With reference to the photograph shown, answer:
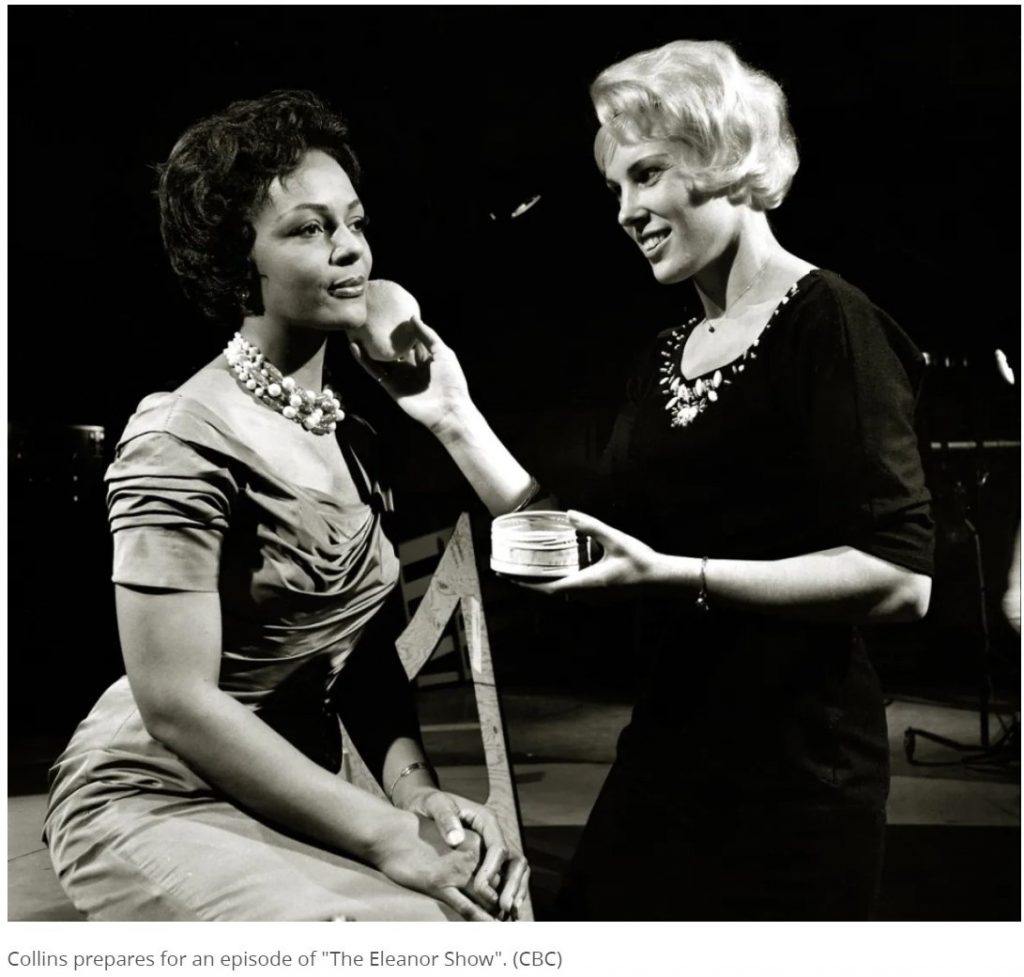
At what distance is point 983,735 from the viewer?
1.96m

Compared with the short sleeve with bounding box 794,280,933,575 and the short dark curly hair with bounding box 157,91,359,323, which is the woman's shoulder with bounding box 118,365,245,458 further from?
the short sleeve with bounding box 794,280,933,575

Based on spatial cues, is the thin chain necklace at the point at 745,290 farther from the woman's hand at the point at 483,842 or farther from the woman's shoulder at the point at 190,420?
the woman's hand at the point at 483,842

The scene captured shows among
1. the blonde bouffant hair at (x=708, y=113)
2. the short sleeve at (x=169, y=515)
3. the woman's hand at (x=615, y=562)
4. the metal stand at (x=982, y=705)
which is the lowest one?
the metal stand at (x=982, y=705)

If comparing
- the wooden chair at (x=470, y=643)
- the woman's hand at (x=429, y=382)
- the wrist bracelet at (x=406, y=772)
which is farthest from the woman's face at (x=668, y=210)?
the wrist bracelet at (x=406, y=772)

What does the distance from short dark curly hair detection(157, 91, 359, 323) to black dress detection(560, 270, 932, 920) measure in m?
0.58

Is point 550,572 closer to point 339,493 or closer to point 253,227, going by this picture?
point 339,493

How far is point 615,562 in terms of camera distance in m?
1.30

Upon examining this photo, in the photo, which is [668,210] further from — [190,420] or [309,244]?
[190,420]

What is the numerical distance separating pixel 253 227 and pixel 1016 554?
1537mm

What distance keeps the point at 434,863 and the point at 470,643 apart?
358mm

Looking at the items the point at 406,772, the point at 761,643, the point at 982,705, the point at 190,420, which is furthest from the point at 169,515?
the point at 982,705

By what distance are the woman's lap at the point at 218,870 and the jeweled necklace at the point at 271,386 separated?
0.53 metres

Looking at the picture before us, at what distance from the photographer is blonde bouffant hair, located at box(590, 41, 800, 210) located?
1.35 m

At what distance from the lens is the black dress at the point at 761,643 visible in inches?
48.9
